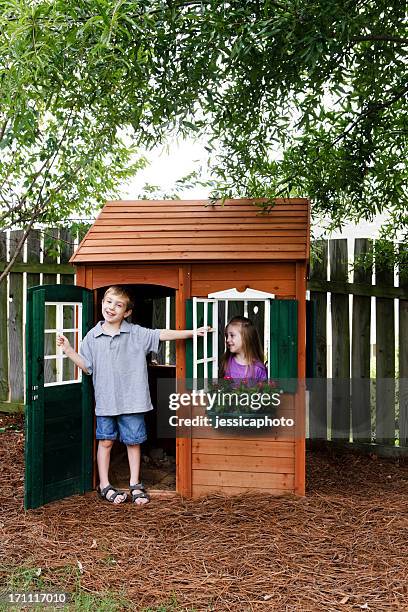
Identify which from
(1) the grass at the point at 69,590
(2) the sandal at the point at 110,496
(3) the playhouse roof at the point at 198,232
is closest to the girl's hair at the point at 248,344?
(3) the playhouse roof at the point at 198,232

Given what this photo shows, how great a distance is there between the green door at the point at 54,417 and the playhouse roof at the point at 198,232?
0.47 meters

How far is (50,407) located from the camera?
15.1ft

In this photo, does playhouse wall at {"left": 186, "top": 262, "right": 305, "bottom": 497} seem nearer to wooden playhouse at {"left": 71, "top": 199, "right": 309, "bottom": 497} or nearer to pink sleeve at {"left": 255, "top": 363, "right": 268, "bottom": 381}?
wooden playhouse at {"left": 71, "top": 199, "right": 309, "bottom": 497}

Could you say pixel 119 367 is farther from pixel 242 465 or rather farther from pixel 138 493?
pixel 242 465

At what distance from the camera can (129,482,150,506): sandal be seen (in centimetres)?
475

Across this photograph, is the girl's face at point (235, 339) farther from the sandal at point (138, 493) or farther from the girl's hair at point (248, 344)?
the sandal at point (138, 493)

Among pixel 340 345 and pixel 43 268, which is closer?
pixel 340 345

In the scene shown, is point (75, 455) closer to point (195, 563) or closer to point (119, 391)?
point (119, 391)

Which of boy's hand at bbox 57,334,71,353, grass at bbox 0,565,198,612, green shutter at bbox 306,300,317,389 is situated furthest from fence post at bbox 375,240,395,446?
grass at bbox 0,565,198,612

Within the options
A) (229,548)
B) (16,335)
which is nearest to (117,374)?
(229,548)

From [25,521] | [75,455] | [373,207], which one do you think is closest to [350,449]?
[373,207]

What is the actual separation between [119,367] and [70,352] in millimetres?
367

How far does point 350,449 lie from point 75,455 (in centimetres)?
272

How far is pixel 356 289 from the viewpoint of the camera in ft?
20.3
